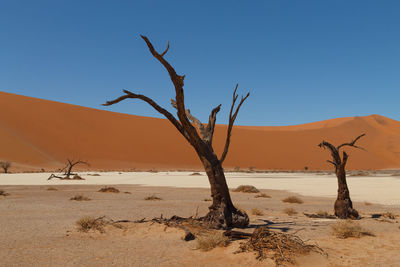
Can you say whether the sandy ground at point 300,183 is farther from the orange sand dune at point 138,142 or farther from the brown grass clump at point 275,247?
the orange sand dune at point 138,142

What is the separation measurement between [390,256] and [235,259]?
111 inches

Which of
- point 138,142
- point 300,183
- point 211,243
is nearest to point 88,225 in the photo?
point 211,243

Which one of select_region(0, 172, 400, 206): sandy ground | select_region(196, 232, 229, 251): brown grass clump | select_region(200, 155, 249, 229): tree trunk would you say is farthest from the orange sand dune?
select_region(196, 232, 229, 251): brown grass clump

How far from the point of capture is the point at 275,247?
6230mm

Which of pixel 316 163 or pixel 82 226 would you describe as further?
pixel 316 163

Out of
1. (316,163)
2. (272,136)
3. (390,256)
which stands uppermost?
(272,136)

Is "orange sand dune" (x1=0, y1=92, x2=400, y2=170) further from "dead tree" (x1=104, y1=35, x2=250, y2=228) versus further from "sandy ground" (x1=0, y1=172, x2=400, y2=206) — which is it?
"dead tree" (x1=104, y1=35, x2=250, y2=228)

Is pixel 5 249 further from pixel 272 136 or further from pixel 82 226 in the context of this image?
pixel 272 136

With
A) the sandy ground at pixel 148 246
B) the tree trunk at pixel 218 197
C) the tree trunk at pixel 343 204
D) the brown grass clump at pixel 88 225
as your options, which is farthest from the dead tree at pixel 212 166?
the tree trunk at pixel 343 204

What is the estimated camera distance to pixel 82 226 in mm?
8680

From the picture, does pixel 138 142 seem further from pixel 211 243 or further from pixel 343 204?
pixel 211 243

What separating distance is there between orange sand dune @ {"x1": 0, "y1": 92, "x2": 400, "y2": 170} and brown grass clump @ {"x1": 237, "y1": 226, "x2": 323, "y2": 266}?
208 feet

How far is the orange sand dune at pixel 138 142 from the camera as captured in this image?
7719 cm

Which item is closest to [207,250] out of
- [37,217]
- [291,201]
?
[37,217]
